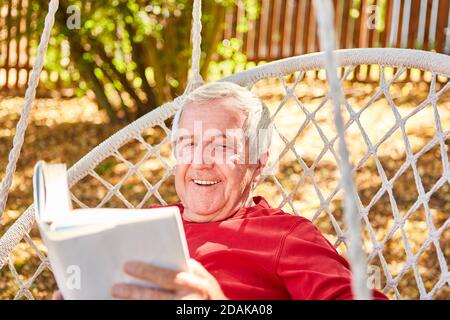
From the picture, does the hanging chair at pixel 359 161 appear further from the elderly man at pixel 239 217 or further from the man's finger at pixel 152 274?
the man's finger at pixel 152 274

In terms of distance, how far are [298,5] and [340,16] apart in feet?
1.22

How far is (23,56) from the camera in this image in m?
7.36

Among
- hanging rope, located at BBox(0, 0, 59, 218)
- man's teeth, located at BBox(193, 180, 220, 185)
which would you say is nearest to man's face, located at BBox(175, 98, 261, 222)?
man's teeth, located at BBox(193, 180, 220, 185)

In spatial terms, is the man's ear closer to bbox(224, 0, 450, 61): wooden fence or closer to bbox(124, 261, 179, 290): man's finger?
bbox(124, 261, 179, 290): man's finger

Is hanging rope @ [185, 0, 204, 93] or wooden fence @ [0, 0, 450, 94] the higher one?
hanging rope @ [185, 0, 204, 93]

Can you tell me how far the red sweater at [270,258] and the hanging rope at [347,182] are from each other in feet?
1.85

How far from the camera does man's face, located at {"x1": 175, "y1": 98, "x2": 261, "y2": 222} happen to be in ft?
5.88

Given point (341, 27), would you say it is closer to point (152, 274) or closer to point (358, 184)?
point (358, 184)

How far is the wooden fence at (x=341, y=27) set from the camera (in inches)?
263

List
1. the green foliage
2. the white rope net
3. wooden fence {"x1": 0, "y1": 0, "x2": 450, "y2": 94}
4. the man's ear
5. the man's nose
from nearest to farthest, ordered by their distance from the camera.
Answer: the man's nose, the man's ear, the white rope net, the green foliage, wooden fence {"x1": 0, "y1": 0, "x2": 450, "y2": 94}

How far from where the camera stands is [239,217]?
5.88 ft

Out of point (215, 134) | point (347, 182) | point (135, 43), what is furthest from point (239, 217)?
point (135, 43)

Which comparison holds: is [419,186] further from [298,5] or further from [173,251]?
[298,5]
